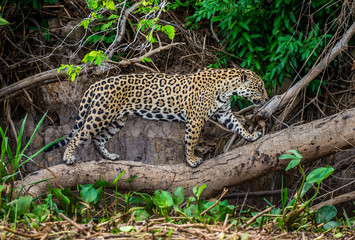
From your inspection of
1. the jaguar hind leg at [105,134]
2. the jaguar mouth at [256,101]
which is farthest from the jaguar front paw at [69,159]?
the jaguar mouth at [256,101]

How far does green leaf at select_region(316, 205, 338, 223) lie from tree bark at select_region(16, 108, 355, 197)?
1.70 metres

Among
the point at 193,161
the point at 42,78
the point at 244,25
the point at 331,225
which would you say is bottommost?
the point at 193,161

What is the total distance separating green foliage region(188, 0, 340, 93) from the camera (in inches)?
268

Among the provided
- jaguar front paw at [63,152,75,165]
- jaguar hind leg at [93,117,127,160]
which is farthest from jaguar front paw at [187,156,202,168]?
jaguar front paw at [63,152,75,165]

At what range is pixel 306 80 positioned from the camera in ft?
21.4

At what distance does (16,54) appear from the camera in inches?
328

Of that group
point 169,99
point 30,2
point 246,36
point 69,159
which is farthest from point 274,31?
point 30,2

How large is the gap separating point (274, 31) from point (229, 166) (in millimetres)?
2392

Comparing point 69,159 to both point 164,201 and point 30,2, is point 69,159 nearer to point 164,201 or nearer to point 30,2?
point 164,201

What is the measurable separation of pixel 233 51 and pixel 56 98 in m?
3.30

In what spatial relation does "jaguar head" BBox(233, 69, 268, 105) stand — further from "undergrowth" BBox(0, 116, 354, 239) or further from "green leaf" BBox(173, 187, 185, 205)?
"green leaf" BBox(173, 187, 185, 205)

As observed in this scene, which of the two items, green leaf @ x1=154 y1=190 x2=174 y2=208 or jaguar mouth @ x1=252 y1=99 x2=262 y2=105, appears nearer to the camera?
green leaf @ x1=154 y1=190 x2=174 y2=208

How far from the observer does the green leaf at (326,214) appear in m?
4.08

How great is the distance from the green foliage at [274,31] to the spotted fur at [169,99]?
58 centimetres
